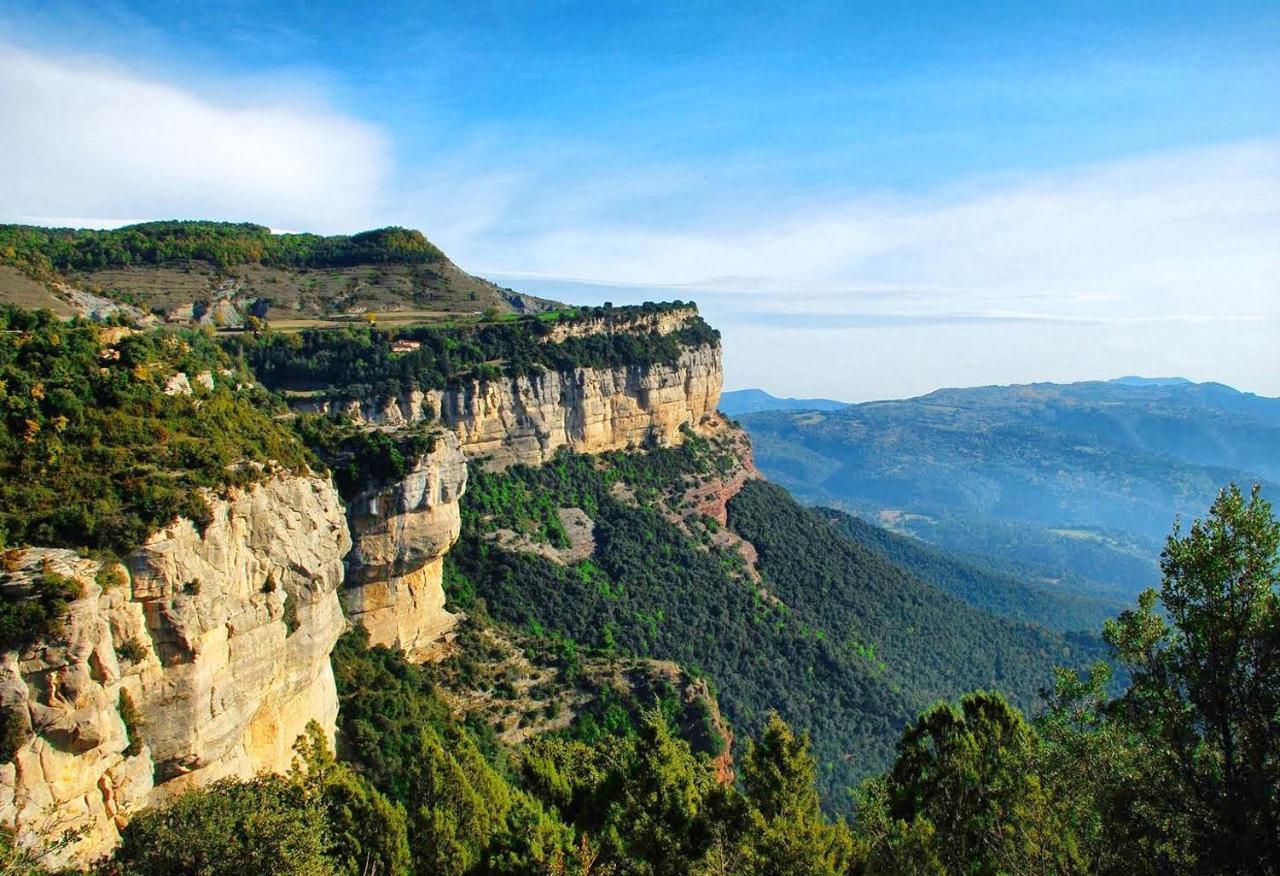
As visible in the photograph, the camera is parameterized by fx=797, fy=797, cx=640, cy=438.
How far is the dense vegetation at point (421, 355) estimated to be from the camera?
58719 mm

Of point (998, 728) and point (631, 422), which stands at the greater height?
point (631, 422)

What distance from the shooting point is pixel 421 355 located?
61.4 metres

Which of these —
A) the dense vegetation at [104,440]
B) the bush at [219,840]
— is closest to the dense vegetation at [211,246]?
the dense vegetation at [104,440]

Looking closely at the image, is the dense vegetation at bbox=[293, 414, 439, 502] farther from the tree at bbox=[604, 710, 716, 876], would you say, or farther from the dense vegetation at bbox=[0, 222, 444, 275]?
the dense vegetation at bbox=[0, 222, 444, 275]

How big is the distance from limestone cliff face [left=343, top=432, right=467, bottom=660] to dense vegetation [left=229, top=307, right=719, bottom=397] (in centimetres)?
1744

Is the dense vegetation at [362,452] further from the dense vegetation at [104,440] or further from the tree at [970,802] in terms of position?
the tree at [970,802]

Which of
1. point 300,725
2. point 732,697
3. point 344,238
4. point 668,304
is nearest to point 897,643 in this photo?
point 732,697

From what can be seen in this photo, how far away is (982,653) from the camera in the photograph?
268 ft

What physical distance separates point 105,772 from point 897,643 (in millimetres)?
69776

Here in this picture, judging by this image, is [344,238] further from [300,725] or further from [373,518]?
[300,725]

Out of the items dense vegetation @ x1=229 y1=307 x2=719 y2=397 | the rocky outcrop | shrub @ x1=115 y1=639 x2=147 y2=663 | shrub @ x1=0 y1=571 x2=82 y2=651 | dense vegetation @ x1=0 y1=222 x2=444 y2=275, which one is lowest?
shrub @ x1=115 y1=639 x2=147 y2=663

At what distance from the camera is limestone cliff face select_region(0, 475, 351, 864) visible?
1555 centimetres

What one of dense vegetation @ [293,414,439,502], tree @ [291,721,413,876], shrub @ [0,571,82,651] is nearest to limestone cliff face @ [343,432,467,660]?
dense vegetation @ [293,414,439,502]

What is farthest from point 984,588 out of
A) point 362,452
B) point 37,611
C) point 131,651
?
point 37,611
